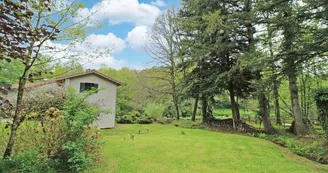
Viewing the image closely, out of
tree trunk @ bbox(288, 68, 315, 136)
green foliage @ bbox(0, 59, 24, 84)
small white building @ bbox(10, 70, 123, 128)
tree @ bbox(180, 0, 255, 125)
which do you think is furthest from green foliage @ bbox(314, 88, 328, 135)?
small white building @ bbox(10, 70, 123, 128)

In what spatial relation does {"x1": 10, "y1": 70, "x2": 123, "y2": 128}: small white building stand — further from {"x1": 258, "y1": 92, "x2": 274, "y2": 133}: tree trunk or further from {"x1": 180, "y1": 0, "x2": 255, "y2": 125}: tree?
{"x1": 258, "y1": 92, "x2": 274, "y2": 133}: tree trunk

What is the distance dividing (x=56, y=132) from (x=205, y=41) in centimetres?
1101

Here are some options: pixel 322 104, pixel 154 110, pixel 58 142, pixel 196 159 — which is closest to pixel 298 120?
pixel 322 104

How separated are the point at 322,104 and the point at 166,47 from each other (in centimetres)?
1442

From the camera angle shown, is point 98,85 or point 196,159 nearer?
point 196,159

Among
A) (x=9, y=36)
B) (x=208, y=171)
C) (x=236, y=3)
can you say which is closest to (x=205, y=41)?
(x=236, y=3)

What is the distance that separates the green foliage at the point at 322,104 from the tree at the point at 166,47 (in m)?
12.8

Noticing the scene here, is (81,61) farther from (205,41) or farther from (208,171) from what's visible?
(205,41)

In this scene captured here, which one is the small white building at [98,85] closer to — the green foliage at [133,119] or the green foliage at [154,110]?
the green foliage at [133,119]

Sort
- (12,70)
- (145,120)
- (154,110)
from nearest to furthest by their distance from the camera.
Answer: (12,70)
(145,120)
(154,110)

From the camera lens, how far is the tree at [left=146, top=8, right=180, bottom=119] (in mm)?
19125

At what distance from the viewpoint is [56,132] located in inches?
192

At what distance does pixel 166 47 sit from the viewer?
19.4 metres

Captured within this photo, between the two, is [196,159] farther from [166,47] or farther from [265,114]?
[166,47]
